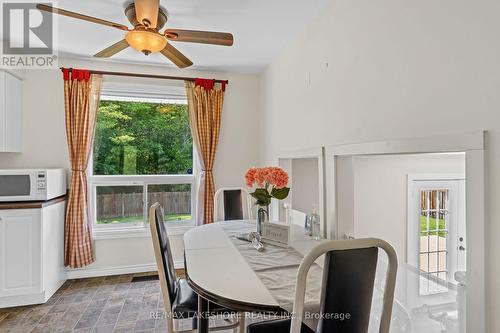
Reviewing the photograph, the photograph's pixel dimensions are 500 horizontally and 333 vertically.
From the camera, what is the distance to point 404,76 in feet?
4.47

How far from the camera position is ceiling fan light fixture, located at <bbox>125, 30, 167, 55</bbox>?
177cm

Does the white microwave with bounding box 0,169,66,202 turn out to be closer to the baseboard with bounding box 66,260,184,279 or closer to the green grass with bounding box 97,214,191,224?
the green grass with bounding box 97,214,191,224

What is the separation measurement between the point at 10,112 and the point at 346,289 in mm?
3446

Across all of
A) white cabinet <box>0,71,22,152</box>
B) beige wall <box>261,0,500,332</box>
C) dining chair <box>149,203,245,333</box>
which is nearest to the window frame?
white cabinet <box>0,71,22,152</box>

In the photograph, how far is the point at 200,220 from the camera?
3.40m

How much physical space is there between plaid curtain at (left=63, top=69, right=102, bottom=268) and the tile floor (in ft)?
1.19

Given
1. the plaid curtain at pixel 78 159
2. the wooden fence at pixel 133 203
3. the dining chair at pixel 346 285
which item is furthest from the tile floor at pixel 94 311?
the dining chair at pixel 346 285

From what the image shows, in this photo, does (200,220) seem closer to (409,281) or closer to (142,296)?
(142,296)

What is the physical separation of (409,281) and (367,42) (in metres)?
1.34

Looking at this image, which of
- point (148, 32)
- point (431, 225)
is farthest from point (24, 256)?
point (431, 225)

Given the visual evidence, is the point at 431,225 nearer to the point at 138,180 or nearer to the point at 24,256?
the point at 138,180

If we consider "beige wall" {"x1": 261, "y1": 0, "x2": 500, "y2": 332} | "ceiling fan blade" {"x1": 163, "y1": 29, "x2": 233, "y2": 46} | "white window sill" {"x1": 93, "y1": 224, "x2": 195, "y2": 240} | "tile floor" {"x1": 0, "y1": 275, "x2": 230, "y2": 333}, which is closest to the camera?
"beige wall" {"x1": 261, "y1": 0, "x2": 500, "y2": 332}

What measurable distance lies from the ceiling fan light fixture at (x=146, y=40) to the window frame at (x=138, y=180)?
1575mm

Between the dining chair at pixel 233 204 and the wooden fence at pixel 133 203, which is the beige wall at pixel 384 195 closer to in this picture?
the dining chair at pixel 233 204
